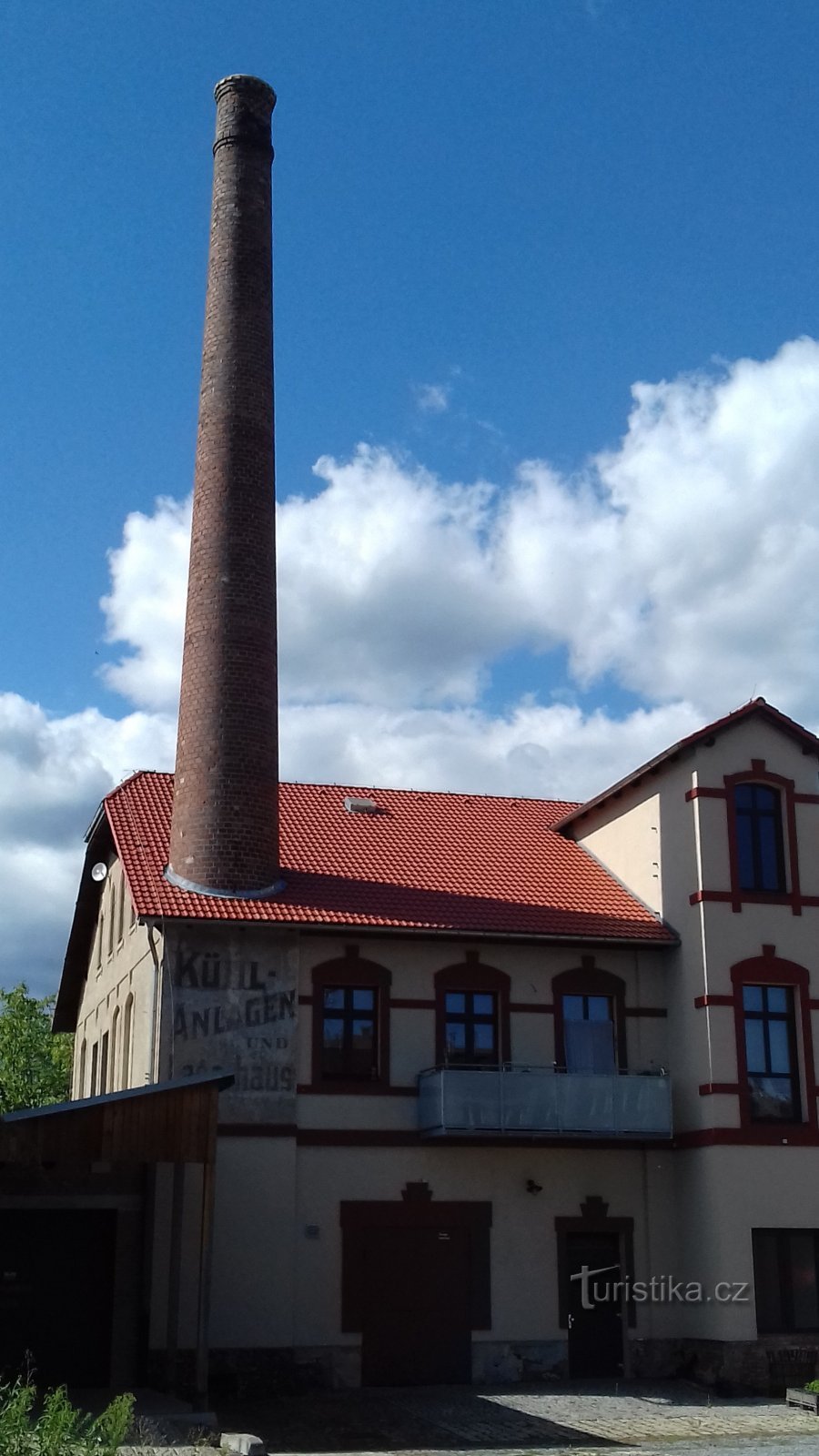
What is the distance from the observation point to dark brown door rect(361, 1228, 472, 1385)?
68.3 feet

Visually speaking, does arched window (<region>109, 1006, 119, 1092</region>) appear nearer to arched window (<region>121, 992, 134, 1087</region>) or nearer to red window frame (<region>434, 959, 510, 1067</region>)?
arched window (<region>121, 992, 134, 1087</region>)

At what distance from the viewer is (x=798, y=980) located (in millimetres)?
22797

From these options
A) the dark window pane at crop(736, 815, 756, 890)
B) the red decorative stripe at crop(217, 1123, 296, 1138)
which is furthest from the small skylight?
the red decorative stripe at crop(217, 1123, 296, 1138)

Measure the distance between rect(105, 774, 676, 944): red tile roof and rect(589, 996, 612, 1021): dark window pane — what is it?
3.82ft

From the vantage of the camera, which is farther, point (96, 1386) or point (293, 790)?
point (293, 790)

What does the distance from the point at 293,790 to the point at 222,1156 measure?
7361mm

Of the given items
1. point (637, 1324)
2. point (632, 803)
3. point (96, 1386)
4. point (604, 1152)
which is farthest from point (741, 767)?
point (96, 1386)

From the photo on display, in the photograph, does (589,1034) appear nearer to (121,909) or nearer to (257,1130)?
(257,1130)

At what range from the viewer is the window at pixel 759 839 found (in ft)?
76.1

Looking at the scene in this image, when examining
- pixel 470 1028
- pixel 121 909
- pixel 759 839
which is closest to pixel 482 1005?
pixel 470 1028

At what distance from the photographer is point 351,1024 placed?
21891 millimetres

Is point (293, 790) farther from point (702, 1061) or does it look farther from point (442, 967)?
point (702, 1061)

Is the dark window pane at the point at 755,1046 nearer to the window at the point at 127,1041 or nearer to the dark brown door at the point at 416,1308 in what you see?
the dark brown door at the point at 416,1308

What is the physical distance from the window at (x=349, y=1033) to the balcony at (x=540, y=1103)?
0.85m
